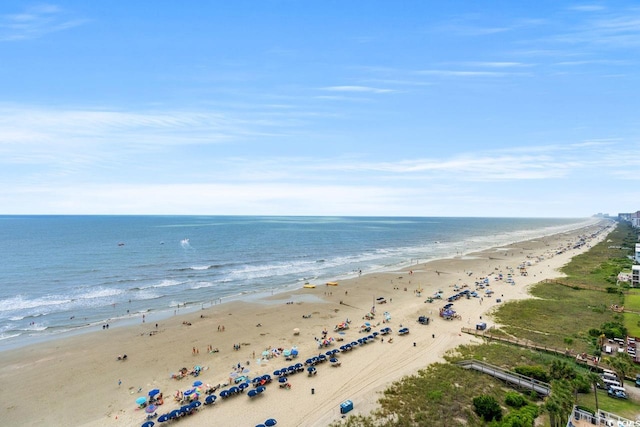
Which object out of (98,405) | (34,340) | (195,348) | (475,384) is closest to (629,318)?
(475,384)

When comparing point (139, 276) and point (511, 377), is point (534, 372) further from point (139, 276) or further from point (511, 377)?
point (139, 276)

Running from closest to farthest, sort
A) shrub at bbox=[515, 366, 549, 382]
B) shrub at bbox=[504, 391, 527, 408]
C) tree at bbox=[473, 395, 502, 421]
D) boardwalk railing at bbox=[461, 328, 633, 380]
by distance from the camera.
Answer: tree at bbox=[473, 395, 502, 421], shrub at bbox=[504, 391, 527, 408], shrub at bbox=[515, 366, 549, 382], boardwalk railing at bbox=[461, 328, 633, 380]

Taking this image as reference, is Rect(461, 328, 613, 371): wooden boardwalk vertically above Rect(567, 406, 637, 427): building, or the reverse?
Rect(567, 406, 637, 427): building

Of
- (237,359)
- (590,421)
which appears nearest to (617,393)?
(590,421)

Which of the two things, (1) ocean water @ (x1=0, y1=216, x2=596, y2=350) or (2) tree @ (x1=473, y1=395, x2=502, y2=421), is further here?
(1) ocean water @ (x1=0, y1=216, x2=596, y2=350)

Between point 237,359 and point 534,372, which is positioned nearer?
point 534,372

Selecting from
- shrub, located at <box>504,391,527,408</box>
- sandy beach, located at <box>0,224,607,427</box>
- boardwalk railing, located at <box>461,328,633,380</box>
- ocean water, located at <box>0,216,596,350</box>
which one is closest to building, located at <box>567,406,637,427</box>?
shrub, located at <box>504,391,527,408</box>

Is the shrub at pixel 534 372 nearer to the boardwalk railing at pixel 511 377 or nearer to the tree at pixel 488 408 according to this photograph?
the boardwalk railing at pixel 511 377

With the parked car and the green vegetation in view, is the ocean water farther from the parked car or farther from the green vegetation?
the parked car
